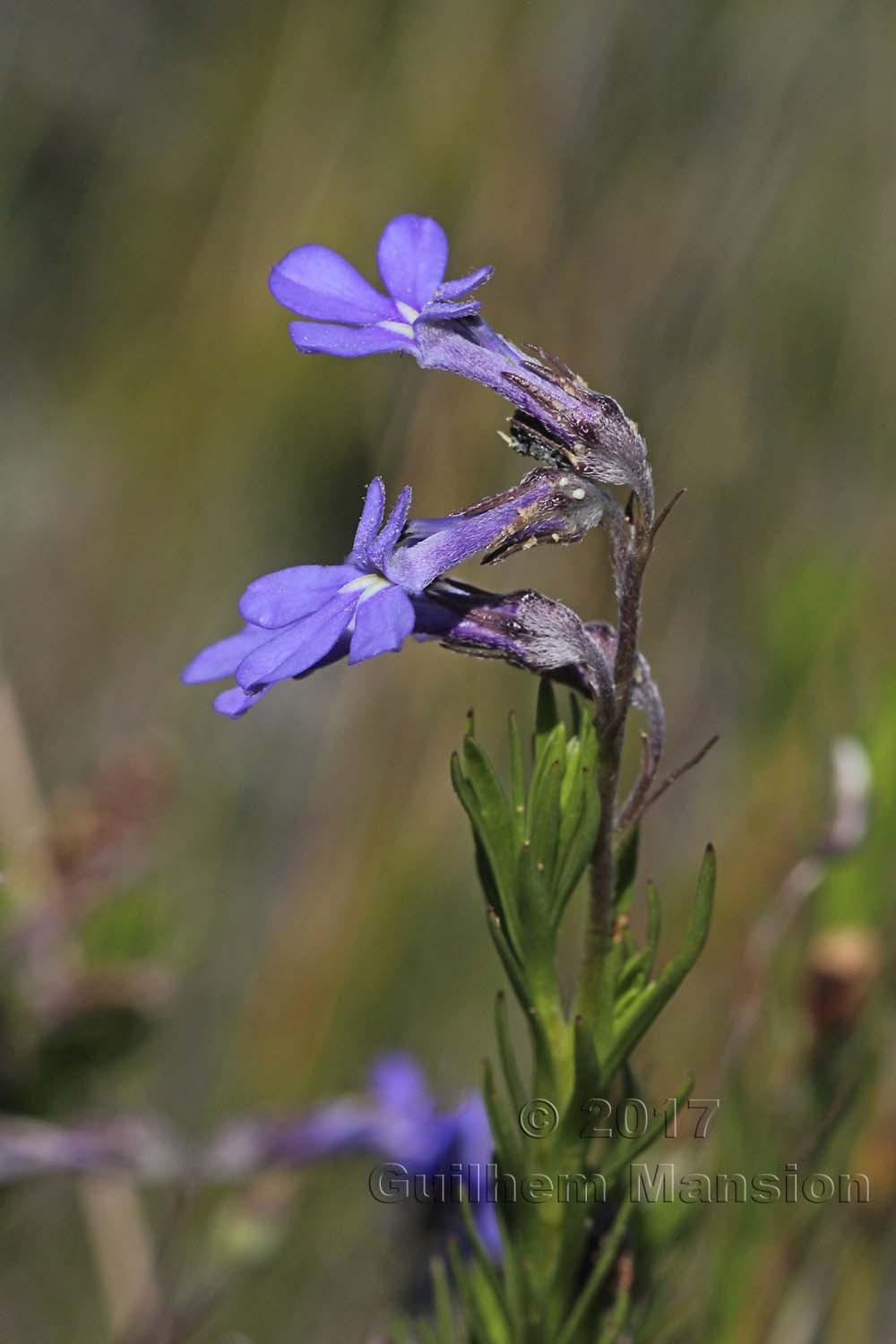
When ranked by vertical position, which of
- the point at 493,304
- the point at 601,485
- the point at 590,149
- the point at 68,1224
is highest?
the point at 590,149

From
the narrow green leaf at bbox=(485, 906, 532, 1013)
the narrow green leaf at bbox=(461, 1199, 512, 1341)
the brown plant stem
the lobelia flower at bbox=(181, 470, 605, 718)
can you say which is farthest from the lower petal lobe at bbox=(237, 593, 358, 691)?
the brown plant stem

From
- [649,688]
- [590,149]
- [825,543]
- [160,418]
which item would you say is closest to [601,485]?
[649,688]

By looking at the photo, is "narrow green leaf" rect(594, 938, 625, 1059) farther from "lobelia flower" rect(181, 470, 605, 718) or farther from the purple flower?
the purple flower

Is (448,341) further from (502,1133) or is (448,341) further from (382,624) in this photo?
(502,1133)

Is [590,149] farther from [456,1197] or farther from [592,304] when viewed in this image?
[456,1197]

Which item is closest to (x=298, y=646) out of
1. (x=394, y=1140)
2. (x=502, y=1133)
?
(x=502, y=1133)

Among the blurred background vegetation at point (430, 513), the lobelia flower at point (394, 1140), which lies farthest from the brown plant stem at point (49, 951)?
the lobelia flower at point (394, 1140)

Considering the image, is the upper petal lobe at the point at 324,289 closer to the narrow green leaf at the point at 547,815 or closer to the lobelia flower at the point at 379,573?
the lobelia flower at the point at 379,573
